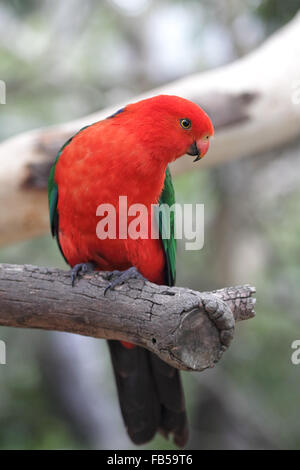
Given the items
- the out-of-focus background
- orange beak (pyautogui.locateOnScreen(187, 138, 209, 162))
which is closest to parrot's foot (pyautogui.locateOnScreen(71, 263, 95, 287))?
orange beak (pyautogui.locateOnScreen(187, 138, 209, 162))

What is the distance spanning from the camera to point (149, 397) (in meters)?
2.74

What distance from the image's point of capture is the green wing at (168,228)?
247 centimetres

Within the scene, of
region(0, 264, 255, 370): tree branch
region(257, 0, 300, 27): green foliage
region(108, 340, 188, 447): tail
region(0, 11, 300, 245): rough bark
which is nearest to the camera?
region(0, 264, 255, 370): tree branch

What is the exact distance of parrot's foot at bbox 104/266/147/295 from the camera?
7.08 ft

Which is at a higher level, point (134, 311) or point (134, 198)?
point (134, 198)

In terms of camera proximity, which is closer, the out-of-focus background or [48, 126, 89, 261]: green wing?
[48, 126, 89, 261]: green wing

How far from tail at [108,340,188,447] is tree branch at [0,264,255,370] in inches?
28.0

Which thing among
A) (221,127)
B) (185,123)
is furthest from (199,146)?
(221,127)

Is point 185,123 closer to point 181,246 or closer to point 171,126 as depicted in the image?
point 171,126

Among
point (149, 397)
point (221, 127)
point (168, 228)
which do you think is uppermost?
point (221, 127)

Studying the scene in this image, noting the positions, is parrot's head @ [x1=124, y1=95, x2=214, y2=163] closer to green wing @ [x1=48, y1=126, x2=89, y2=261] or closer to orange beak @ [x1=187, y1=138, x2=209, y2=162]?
orange beak @ [x1=187, y1=138, x2=209, y2=162]

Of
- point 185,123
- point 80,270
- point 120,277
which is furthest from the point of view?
point 80,270

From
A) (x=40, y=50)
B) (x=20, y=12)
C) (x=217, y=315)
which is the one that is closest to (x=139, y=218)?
(x=217, y=315)

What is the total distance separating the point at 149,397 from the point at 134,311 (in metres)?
0.96
